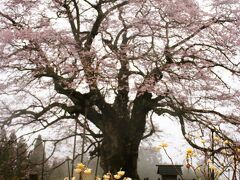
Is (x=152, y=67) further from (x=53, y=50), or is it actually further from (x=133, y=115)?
(x=53, y=50)

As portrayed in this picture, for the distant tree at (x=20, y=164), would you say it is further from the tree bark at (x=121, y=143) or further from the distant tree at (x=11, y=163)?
the tree bark at (x=121, y=143)

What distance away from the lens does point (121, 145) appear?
10586 mm

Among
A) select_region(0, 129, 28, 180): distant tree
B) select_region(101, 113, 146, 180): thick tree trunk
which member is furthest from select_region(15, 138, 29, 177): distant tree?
select_region(101, 113, 146, 180): thick tree trunk

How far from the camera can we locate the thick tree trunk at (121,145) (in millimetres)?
10492

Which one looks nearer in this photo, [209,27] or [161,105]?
[209,27]

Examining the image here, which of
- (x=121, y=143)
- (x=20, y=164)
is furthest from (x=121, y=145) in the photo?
(x=20, y=164)

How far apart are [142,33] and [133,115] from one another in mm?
2536

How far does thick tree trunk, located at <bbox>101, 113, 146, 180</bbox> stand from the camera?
34.4ft

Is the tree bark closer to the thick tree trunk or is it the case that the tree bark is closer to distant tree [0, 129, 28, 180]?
the thick tree trunk

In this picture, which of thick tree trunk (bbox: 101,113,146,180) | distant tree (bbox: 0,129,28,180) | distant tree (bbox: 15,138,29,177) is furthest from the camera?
thick tree trunk (bbox: 101,113,146,180)

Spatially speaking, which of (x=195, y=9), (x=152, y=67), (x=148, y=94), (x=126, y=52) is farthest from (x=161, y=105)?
(x=195, y=9)

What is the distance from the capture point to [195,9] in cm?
1052

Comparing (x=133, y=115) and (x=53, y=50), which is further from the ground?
(x=53, y=50)

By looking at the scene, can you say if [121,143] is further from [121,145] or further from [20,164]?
[20,164]
